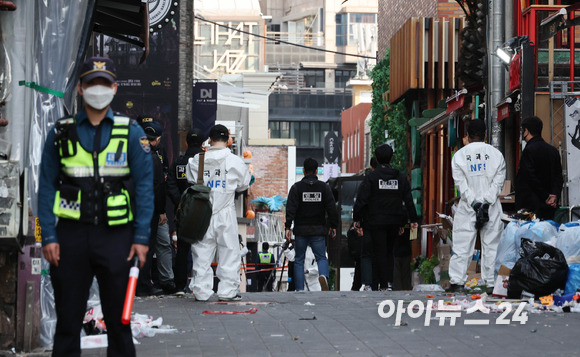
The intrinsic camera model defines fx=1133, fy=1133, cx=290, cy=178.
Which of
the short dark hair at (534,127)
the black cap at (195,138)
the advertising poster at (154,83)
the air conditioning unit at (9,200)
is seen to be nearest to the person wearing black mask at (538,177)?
the short dark hair at (534,127)

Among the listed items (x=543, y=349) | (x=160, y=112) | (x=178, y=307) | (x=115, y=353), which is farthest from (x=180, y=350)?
(x=160, y=112)

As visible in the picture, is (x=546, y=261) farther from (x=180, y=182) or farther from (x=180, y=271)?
(x=180, y=182)

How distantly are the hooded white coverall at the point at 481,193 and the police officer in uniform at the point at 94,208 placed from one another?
7.23 metres

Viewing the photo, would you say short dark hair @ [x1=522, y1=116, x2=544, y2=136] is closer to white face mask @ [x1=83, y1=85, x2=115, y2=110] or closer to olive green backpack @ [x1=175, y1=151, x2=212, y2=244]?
olive green backpack @ [x1=175, y1=151, x2=212, y2=244]

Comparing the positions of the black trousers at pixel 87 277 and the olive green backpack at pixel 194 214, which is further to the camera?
the olive green backpack at pixel 194 214

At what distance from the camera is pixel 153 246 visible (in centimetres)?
1362

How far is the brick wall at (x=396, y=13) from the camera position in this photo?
30538 millimetres

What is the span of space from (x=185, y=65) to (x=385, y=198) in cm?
1294

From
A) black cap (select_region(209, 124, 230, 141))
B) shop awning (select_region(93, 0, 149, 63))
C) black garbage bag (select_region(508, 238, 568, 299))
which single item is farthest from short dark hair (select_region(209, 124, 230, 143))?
black garbage bag (select_region(508, 238, 568, 299))

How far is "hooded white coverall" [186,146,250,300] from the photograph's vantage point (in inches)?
472

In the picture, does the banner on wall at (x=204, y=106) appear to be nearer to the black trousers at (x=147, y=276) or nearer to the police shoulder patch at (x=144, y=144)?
the black trousers at (x=147, y=276)

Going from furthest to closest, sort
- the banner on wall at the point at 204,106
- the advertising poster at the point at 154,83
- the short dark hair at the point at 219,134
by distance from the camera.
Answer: the banner on wall at the point at 204,106 → the advertising poster at the point at 154,83 → the short dark hair at the point at 219,134

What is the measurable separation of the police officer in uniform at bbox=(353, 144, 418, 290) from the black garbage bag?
352 cm

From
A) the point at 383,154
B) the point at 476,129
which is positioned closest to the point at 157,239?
the point at 383,154
